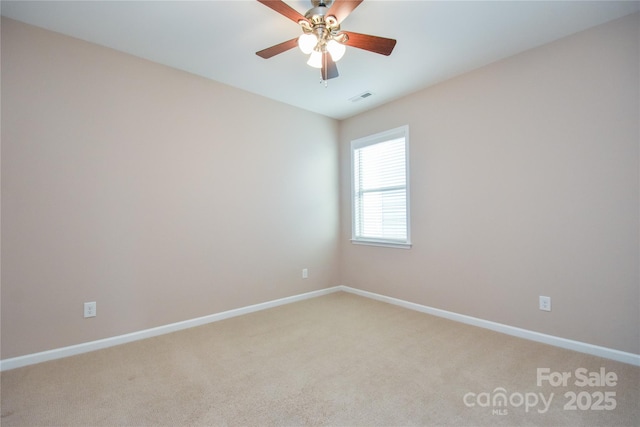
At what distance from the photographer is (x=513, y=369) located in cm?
207

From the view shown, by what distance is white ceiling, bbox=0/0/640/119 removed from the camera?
6.70 ft

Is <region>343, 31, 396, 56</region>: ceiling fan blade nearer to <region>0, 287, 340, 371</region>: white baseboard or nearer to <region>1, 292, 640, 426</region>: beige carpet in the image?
<region>1, 292, 640, 426</region>: beige carpet

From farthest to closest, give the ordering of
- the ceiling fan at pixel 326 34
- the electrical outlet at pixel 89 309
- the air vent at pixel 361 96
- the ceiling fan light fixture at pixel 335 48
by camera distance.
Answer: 1. the air vent at pixel 361 96
2. the electrical outlet at pixel 89 309
3. the ceiling fan light fixture at pixel 335 48
4. the ceiling fan at pixel 326 34

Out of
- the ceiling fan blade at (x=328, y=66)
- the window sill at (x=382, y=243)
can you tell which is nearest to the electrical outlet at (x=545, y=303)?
the window sill at (x=382, y=243)

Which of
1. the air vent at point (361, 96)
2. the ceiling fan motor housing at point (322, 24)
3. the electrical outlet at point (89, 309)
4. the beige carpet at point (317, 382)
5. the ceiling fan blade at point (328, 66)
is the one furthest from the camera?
the air vent at point (361, 96)

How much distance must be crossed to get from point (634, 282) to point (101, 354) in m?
4.07

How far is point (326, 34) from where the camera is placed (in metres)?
1.95

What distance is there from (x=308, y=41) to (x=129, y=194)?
202cm

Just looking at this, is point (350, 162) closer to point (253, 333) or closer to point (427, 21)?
point (427, 21)

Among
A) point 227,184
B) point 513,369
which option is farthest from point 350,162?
point 513,369

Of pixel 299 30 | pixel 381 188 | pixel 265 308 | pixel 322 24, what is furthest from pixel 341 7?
pixel 265 308

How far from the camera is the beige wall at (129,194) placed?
7.22 feet

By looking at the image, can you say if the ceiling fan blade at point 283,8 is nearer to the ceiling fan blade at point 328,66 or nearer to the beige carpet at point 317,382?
the ceiling fan blade at point 328,66

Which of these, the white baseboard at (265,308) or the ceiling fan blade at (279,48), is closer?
the ceiling fan blade at (279,48)
